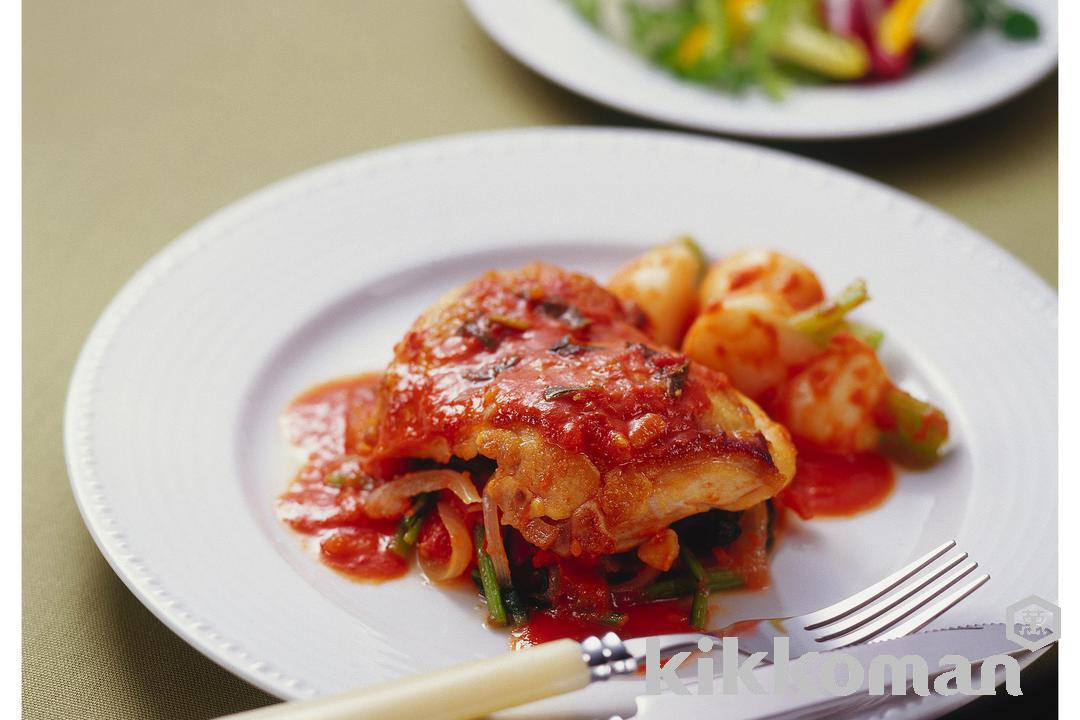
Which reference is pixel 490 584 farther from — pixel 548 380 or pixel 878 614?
pixel 878 614

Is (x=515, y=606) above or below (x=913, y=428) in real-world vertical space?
below

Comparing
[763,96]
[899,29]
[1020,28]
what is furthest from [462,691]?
[1020,28]

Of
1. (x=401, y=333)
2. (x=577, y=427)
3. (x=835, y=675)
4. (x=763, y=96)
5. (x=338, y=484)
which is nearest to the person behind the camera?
(x=835, y=675)

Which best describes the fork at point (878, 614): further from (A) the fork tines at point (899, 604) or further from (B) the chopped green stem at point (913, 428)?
(B) the chopped green stem at point (913, 428)

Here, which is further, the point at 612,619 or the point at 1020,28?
the point at 1020,28

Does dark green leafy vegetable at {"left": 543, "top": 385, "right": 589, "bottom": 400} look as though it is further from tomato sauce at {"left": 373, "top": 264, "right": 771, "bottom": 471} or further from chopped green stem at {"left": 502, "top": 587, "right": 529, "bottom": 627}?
chopped green stem at {"left": 502, "top": 587, "right": 529, "bottom": 627}

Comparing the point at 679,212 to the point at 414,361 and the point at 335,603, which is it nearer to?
the point at 414,361
